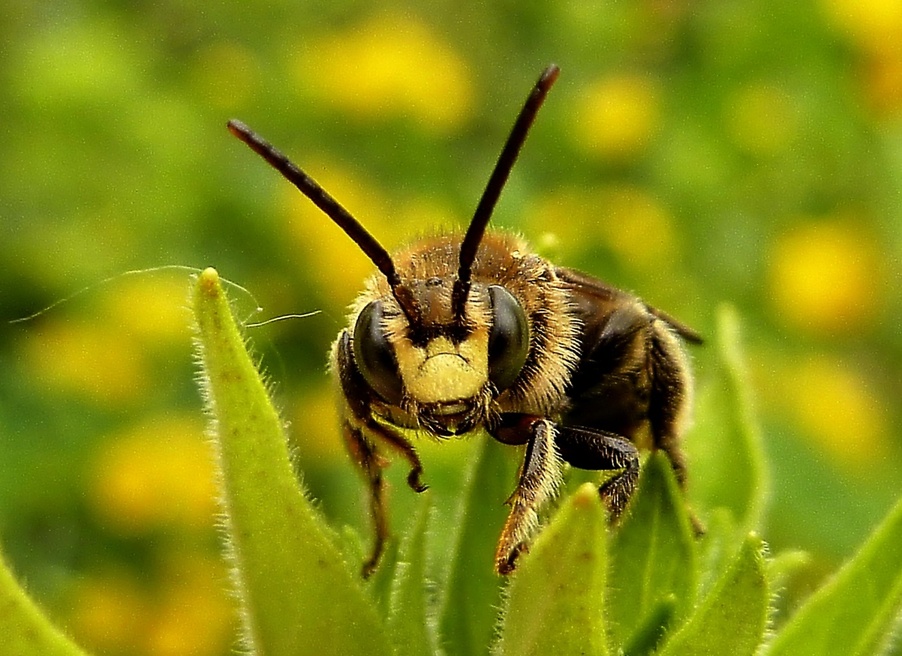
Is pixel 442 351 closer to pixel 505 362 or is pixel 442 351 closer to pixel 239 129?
pixel 505 362

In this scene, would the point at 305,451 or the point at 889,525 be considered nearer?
the point at 889,525

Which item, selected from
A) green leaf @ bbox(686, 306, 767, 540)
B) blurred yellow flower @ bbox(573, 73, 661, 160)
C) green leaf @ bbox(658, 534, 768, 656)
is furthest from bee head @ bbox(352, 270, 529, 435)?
blurred yellow flower @ bbox(573, 73, 661, 160)

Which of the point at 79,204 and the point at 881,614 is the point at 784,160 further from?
the point at 881,614

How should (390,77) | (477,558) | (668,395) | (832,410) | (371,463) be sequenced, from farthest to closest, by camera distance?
(390,77)
(832,410)
(668,395)
(371,463)
(477,558)

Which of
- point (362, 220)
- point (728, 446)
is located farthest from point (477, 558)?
point (362, 220)

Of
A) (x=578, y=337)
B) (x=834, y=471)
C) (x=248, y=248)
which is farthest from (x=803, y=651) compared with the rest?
(x=248, y=248)

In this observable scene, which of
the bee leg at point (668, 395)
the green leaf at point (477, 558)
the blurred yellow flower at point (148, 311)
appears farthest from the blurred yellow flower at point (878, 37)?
the green leaf at point (477, 558)
